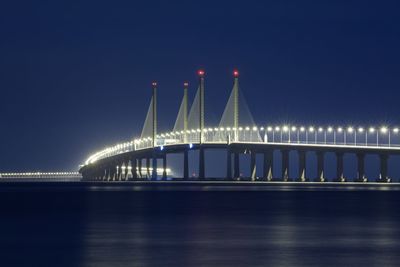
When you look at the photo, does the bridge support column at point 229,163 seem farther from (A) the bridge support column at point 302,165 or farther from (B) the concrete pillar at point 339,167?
(B) the concrete pillar at point 339,167

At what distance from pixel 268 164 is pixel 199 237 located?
366 feet

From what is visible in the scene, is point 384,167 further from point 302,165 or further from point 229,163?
point 229,163

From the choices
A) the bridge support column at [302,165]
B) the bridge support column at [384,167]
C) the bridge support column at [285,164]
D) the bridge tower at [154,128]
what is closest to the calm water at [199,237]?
the bridge support column at [384,167]

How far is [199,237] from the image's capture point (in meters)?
38.0

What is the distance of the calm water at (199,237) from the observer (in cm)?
3064

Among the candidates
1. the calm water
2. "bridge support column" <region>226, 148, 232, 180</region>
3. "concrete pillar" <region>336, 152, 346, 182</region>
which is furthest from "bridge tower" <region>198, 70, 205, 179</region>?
the calm water

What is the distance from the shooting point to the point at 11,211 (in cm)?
5816

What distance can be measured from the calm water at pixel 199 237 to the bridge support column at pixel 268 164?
296 ft

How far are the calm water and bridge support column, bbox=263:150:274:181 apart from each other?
90.3m

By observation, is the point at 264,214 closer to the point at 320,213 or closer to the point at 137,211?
the point at 320,213

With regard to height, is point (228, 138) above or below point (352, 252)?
above

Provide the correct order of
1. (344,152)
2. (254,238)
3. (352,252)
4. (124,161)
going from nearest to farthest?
(352,252) < (254,238) < (344,152) < (124,161)

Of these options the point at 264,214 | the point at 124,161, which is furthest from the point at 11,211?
the point at 124,161

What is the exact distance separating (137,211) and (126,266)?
29.5 metres
